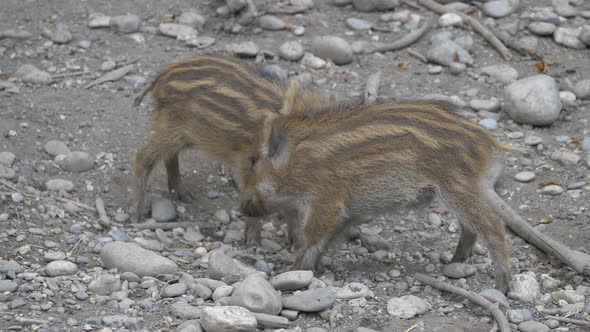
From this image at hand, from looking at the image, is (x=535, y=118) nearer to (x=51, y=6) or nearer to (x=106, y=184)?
(x=106, y=184)

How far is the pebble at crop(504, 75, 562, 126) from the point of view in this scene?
313 inches

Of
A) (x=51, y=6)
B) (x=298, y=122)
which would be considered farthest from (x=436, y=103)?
(x=51, y=6)

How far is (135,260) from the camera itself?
5930mm

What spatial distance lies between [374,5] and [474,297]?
453 centimetres

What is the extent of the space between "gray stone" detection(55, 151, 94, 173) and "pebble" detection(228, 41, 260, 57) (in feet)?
6.19

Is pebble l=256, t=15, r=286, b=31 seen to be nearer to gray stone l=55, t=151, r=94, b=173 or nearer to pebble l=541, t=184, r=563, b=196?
gray stone l=55, t=151, r=94, b=173

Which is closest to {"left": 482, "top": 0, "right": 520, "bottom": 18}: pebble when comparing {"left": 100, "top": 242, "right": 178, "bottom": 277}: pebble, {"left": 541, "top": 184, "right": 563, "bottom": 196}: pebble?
{"left": 541, "top": 184, "right": 563, "bottom": 196}: pebble

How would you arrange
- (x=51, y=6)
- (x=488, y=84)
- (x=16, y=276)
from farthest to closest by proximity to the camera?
(x=51, y=6) < (x=488, y=84) < (x=16, y=276)

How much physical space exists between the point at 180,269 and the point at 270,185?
83 centimetres

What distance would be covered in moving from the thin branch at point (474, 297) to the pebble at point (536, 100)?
2.39m

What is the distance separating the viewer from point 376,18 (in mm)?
9539

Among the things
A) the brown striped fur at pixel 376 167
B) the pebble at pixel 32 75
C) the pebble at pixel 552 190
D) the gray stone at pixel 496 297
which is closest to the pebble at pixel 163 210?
the brown striped fur at pixel 376 167

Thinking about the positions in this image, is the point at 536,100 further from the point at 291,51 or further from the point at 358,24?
the point at 291,51

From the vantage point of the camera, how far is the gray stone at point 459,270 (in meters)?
6.30
